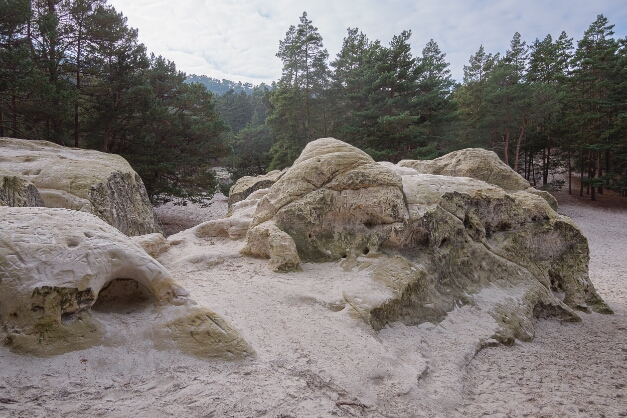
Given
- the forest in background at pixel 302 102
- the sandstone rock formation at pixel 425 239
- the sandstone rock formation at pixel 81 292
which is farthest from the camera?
the forest in background at pixel 302 102

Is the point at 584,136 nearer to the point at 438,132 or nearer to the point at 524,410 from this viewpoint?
the point at 438,132

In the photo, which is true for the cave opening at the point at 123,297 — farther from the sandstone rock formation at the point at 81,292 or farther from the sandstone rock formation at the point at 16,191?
the sandstone rock formation at the point at 16,191

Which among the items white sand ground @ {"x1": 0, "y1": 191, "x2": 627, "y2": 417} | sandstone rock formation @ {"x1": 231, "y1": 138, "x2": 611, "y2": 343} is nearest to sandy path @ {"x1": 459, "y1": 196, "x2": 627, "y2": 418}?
white sand ground @ {"x1": 0, "y1": 191, "x2": 627, "y2": 417}

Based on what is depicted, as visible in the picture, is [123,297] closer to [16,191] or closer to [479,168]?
[16,191]

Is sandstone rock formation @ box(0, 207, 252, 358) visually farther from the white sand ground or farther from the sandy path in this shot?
the sandy path

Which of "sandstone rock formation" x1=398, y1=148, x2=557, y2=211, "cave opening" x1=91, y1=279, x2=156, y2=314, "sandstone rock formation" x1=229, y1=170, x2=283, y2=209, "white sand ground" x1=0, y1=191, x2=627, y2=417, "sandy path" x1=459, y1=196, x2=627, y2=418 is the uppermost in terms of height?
"sandstone rock formation" x1=398, y1=148, x2=557, y2=211

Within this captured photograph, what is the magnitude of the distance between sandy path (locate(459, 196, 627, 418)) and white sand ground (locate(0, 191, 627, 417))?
20 mm

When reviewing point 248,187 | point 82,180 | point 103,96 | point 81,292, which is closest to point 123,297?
point 81,292

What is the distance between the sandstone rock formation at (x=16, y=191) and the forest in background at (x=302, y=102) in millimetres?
6239

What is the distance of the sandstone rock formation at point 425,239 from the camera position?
5.75 meters

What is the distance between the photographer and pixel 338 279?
5504mm

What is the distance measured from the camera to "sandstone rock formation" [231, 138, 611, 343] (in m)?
5.75

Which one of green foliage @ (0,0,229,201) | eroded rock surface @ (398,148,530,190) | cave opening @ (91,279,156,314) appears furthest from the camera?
green foliage @ (0,0,229,201)

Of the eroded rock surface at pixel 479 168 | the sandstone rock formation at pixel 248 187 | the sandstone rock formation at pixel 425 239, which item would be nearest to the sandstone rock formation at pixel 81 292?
the sandstone rock formation at pixel 425 239
